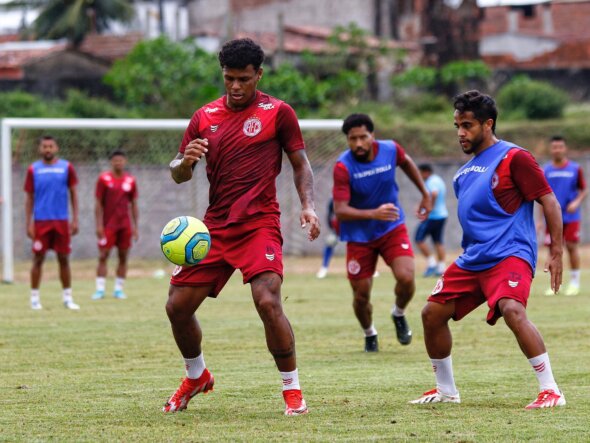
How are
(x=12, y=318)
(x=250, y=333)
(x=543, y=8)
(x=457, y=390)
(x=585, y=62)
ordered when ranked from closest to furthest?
(x=457, y=390) → (x=250, y=333) → (x=12, y=318) → (x=585, y=62) → (x=543, y=8)

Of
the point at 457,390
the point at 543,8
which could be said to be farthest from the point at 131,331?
the point at 543,8

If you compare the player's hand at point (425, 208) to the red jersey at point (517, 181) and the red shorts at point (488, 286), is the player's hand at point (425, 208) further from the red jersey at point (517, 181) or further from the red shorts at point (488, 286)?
the red jersey at point (517, 181)

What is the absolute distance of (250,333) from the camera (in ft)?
42.7

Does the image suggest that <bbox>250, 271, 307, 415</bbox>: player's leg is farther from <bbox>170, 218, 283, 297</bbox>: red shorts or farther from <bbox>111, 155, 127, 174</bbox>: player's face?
<bbox>111, 155, 127, 174</bbox>: player's face

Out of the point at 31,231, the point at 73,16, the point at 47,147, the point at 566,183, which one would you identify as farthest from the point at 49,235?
the point at 73,16

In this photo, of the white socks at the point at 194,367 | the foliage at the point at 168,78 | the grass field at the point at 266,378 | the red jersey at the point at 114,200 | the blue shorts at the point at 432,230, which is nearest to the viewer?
the grass field at the point at 266,378

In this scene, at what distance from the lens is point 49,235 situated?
Answer: 16.0m

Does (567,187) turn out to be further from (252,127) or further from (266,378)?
(252,127)

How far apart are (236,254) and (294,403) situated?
104 cm

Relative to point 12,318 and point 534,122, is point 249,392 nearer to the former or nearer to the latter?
point 12,318

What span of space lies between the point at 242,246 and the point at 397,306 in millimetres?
4191

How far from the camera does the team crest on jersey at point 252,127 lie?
7.45 meters

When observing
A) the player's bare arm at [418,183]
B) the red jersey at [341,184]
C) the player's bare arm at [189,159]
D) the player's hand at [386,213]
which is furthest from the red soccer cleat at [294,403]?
the player's bare arm at [418,183]

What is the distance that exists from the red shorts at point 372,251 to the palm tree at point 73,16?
4145 centimetres
